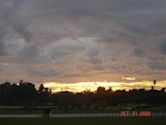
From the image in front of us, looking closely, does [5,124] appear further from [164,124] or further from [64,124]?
[164,124]

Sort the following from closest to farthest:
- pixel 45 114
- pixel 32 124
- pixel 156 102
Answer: pixel 32 124 → pixel 45 114 → pixel 156 102

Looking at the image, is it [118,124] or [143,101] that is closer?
[118,124]

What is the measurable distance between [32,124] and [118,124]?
13.5 meters

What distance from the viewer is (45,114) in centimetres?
9738

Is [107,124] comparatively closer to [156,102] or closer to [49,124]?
[49,124]

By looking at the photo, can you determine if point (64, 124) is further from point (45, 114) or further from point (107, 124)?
point (45, 114)

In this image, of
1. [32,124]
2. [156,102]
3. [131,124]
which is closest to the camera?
[131,124]

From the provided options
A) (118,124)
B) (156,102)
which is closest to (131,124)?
(118,124)

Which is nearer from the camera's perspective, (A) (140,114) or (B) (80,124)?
(B) (80,124)

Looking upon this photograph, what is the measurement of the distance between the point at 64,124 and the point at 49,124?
2354mm

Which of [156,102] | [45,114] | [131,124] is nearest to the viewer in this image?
[131,124]

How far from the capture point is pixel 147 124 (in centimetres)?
6512

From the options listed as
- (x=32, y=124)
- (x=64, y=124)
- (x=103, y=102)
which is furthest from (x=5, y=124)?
(x=103, y=102)

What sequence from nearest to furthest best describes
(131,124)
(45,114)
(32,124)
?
(131,124) < (32,124) < (45,114)
